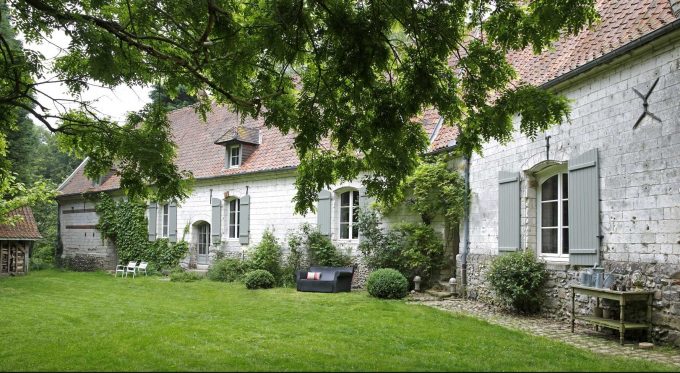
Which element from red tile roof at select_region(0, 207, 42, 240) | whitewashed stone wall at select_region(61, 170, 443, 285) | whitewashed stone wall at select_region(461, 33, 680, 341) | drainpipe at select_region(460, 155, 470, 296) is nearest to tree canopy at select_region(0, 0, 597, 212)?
whitewashed stone wall at select_region(461, 33, 680, 341)

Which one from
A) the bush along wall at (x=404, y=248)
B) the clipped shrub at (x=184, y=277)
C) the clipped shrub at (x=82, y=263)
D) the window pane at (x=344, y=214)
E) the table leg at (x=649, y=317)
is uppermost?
the window pane at (x=344, y=214)

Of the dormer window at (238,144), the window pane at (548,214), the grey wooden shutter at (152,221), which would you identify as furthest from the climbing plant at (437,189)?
the grey wooden shutter at (152,221)

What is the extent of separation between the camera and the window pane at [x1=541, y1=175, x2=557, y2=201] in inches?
362

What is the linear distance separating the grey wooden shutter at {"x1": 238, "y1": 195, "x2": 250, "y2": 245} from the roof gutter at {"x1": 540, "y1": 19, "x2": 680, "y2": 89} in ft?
33.3

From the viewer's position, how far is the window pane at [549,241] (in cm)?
912

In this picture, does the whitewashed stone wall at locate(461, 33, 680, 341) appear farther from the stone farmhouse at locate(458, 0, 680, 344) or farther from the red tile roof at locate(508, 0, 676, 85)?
the red tile roof at locate(508, 0, 676, 85)

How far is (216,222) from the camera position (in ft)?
58.7

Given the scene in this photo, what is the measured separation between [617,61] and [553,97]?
2.49 metres

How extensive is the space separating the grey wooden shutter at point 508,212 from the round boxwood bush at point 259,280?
20.3 feet

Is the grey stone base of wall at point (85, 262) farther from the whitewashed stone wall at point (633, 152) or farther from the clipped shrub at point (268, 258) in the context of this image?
the whitewashed stone wall at point (633, 152)

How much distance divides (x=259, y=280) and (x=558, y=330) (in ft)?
25.8

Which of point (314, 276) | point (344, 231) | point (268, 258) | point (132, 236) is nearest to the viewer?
point (314, 276)

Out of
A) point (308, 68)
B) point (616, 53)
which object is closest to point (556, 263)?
point (616, 53)

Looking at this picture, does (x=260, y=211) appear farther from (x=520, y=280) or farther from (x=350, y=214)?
(x=520, y=280)
